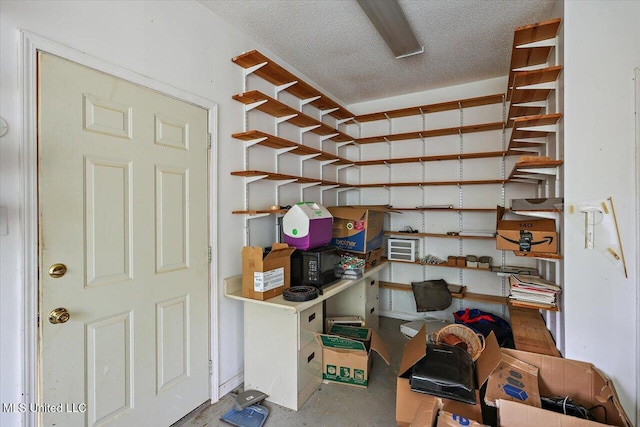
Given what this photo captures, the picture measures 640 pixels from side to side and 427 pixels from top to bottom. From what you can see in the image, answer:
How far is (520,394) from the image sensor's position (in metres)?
1.48

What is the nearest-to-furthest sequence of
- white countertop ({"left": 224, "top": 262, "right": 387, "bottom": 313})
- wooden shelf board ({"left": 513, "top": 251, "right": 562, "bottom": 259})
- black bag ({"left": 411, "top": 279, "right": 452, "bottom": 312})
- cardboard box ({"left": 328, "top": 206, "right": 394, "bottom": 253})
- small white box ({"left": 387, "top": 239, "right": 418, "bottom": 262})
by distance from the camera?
wooden shelf board ({"left": 513, "top": 251, "right": 562, "bottom": 259}), white countertop ({"left": 224, "top": 262, "right": 387, "bottom": 313}), cardboard box ({"left": 328, "top": 206, "right": 394, "bottom": 253}), black bag ({"left": 411, "top": 279, "right": 452, "bottom": 312}), small white box ({"left": 387, "top": 239, "right": 418, "bottom": 262})

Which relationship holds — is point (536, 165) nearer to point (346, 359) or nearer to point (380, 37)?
point (380, 37)

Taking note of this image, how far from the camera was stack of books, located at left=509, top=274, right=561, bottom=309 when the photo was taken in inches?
71.1

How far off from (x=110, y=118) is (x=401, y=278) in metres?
3.36

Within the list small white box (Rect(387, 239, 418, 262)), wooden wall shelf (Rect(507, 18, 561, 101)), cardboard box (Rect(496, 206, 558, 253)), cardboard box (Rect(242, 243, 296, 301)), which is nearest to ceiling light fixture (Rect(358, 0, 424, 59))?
wooden wall shelf (Rect(507, 18, 561, 101))

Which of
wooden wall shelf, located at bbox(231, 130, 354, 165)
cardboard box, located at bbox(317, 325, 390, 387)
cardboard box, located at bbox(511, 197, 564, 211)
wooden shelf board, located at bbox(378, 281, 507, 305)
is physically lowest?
cardboard box, located at bbox(317, 325, 390, 387)

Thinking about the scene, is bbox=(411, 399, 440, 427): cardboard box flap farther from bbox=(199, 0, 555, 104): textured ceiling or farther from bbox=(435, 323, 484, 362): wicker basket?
bbox=(199, 0, 555, 104): textured ceiling

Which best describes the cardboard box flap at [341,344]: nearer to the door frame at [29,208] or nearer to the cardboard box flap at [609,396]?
the cardboard box flap at [609,396]

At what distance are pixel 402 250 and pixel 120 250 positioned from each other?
9.33ft

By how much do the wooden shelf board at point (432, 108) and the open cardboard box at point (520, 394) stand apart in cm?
247

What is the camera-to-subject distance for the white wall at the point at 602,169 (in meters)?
1.56

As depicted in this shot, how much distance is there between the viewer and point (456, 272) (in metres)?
3.46

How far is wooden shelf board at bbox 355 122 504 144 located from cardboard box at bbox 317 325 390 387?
2330mm

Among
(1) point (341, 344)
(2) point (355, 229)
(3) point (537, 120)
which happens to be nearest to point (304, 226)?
(2) point (355, 229)
